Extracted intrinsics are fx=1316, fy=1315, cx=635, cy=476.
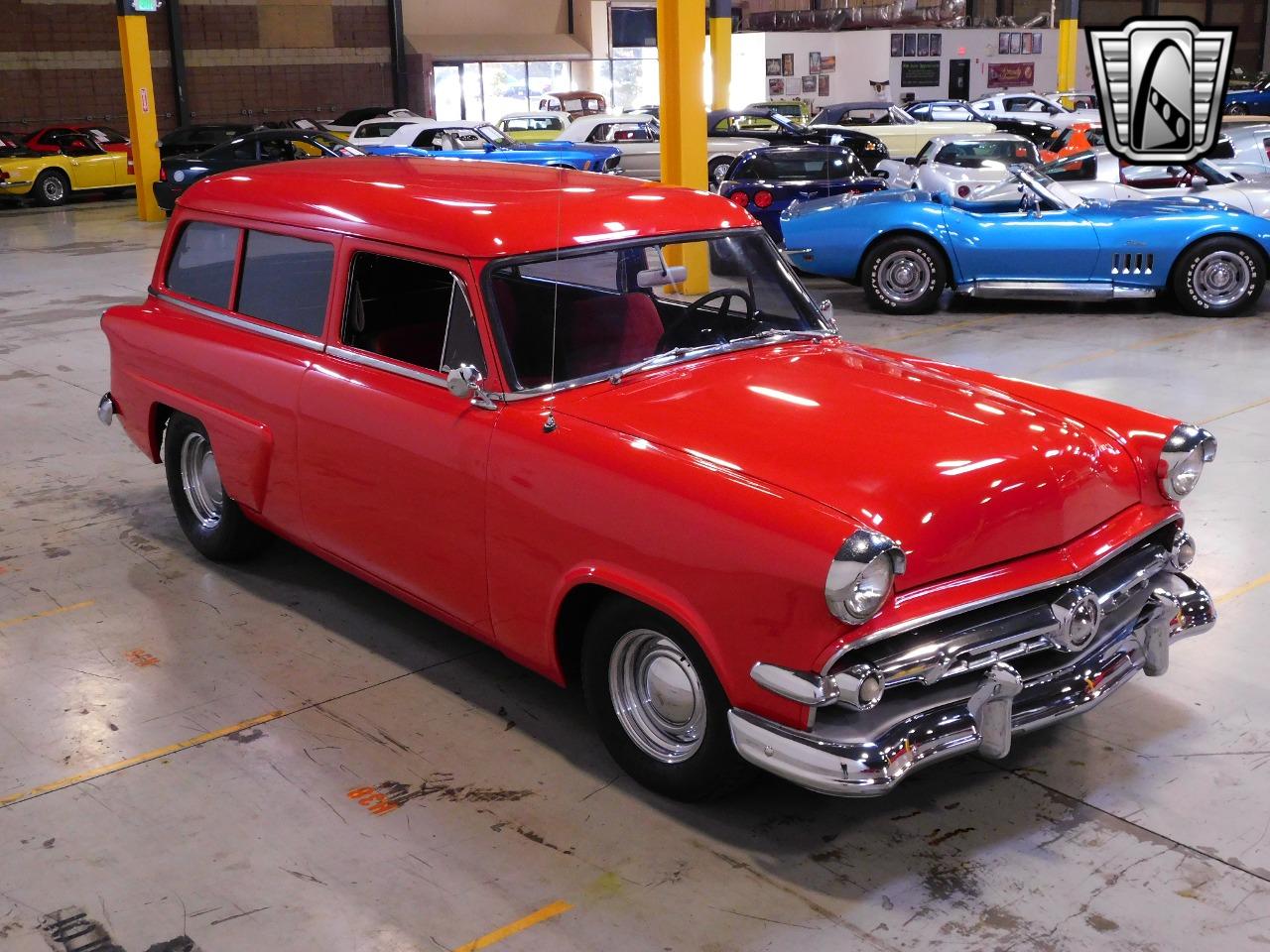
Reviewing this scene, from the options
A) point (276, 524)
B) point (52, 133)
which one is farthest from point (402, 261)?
point (52, 133)

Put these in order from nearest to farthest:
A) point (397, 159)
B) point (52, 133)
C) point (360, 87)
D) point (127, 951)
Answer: point (127, 951) < point (397, 159) < point (52, 133) < point (360, 87)

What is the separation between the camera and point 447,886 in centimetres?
328

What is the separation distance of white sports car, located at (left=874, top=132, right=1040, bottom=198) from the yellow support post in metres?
1.98

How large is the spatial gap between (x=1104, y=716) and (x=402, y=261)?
8.87ft

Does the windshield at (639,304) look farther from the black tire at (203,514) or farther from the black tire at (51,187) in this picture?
the black tire at (51,187)

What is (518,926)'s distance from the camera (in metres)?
3.12

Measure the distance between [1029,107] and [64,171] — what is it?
1811 centimetres

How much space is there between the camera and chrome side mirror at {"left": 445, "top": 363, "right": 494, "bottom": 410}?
12.8ft

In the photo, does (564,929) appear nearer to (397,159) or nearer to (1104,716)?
(1104,716)

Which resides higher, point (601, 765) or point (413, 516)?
point (413, 516)

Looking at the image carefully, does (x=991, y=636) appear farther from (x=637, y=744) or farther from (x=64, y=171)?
(x=64, y=171)

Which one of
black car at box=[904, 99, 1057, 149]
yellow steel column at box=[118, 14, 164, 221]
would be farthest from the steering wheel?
black car at box=[904, 99, 1057, 149]

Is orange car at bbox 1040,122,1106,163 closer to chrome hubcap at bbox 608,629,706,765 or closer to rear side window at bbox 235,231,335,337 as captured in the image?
rear side window at bbox 235,231,335,337

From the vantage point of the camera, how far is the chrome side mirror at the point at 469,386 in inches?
154
